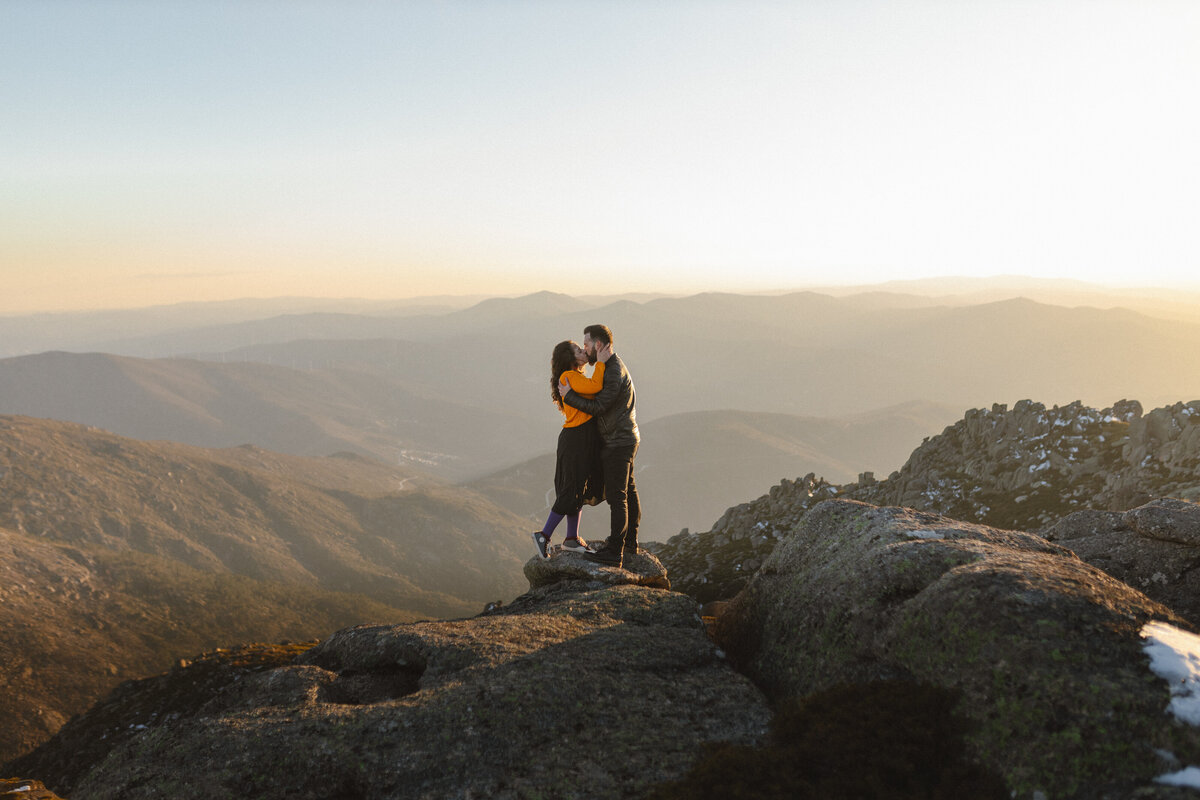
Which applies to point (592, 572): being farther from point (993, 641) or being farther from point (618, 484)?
point (993, 641)

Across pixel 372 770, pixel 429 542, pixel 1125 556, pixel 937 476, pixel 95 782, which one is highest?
pixel 1125 556

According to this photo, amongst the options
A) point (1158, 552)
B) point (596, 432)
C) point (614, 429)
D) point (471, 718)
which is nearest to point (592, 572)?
point (596, 432)

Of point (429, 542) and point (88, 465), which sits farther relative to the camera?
point (429, 542)

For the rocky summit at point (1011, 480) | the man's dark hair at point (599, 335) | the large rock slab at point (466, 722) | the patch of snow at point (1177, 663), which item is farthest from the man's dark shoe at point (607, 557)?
the rocky summit at point (1011, 480)

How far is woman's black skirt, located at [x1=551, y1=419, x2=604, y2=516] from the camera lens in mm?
14141

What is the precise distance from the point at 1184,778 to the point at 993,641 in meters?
1.75

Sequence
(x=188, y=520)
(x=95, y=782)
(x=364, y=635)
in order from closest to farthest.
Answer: (x=95, y=782)
(x=364, y=635)
(x=188, y=520)

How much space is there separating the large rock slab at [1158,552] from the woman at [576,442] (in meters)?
10.5

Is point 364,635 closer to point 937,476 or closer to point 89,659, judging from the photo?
point 937,476

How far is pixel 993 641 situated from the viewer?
6688mm

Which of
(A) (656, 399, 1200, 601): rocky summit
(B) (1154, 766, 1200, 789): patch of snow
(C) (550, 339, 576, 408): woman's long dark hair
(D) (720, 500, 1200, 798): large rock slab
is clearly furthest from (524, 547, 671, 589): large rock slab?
(B) (1154, 766, 1200, 789): patch of snow

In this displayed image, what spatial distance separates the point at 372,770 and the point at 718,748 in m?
4.22

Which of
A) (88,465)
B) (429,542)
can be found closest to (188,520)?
(88,465)

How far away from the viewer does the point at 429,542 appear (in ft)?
635
